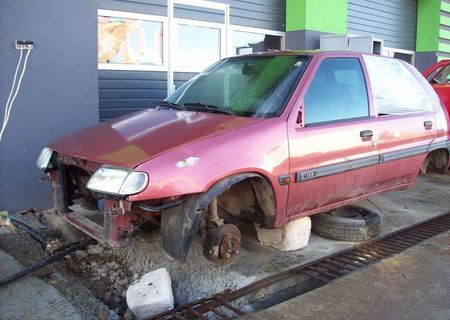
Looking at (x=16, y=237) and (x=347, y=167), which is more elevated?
(x=347, y=167)

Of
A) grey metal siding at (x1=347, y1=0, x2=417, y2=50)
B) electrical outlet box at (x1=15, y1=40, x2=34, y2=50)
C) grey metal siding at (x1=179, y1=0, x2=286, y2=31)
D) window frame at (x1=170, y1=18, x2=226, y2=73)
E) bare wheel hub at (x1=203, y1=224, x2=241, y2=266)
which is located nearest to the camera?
bare wheel hub at (x1=203, y1=224, x2=241, y2=266)

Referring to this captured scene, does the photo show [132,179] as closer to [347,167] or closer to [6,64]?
[347,167]

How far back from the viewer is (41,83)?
5.79m

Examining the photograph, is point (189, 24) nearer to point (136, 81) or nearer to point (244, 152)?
point (136, 81)

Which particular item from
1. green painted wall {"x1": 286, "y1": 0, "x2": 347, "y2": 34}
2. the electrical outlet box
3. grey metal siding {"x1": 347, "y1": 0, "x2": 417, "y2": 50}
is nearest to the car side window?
the electrical outlet box

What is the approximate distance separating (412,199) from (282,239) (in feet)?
9.51

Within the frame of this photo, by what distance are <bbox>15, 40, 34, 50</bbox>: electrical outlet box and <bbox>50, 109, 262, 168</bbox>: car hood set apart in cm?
199

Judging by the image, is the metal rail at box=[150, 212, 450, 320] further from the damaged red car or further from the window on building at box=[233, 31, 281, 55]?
the window on building at box=[233, 31, 281, 55]

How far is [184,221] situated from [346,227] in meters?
2.06

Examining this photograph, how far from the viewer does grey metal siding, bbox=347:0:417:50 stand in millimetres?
11751

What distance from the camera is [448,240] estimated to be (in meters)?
4.79

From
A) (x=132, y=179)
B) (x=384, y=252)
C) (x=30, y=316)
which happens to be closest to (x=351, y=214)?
(x=384, y=252)

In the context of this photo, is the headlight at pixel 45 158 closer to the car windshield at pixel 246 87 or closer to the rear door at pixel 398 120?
the car windshield at pixel 246 87

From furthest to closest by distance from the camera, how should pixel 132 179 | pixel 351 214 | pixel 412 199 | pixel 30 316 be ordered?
1. pixel 412 199
2. pixel 351 214
3. pixel 30 316
4. pixel 132 179
